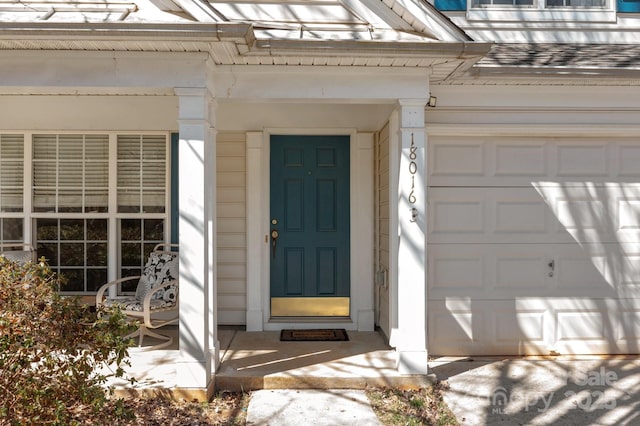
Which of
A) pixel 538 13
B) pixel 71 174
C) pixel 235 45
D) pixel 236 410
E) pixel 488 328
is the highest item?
pixel 538 13

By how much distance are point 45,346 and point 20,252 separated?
311 centimetres

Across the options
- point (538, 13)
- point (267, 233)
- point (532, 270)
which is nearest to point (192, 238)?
point (267, 233)

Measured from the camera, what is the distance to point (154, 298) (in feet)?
18.9

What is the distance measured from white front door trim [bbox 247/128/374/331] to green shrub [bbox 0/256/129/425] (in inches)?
105

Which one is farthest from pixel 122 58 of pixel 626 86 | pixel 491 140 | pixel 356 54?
pixel 626 86

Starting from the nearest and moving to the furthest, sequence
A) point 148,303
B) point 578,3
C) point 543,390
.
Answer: point 543,390 → point 148,303 → point 578,3

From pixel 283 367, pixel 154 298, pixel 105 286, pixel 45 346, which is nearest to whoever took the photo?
pixel 45 346

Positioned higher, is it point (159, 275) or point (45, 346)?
point (159, 275)

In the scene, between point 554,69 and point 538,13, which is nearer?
point 554,69

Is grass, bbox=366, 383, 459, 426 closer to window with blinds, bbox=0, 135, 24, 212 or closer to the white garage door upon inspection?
the white garage door

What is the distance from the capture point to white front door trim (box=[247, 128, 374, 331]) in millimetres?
6281

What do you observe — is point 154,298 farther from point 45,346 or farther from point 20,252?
point 45,346

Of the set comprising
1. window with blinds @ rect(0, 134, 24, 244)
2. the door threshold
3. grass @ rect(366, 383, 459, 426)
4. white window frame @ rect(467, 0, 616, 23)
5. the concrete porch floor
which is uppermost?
white window frame @ rect(467, 0, 616, 23)

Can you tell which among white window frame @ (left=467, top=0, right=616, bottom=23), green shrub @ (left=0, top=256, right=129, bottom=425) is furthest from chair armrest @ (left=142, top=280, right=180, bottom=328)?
white window frame @ (left=467, top=0, right=616, bottom=23)
